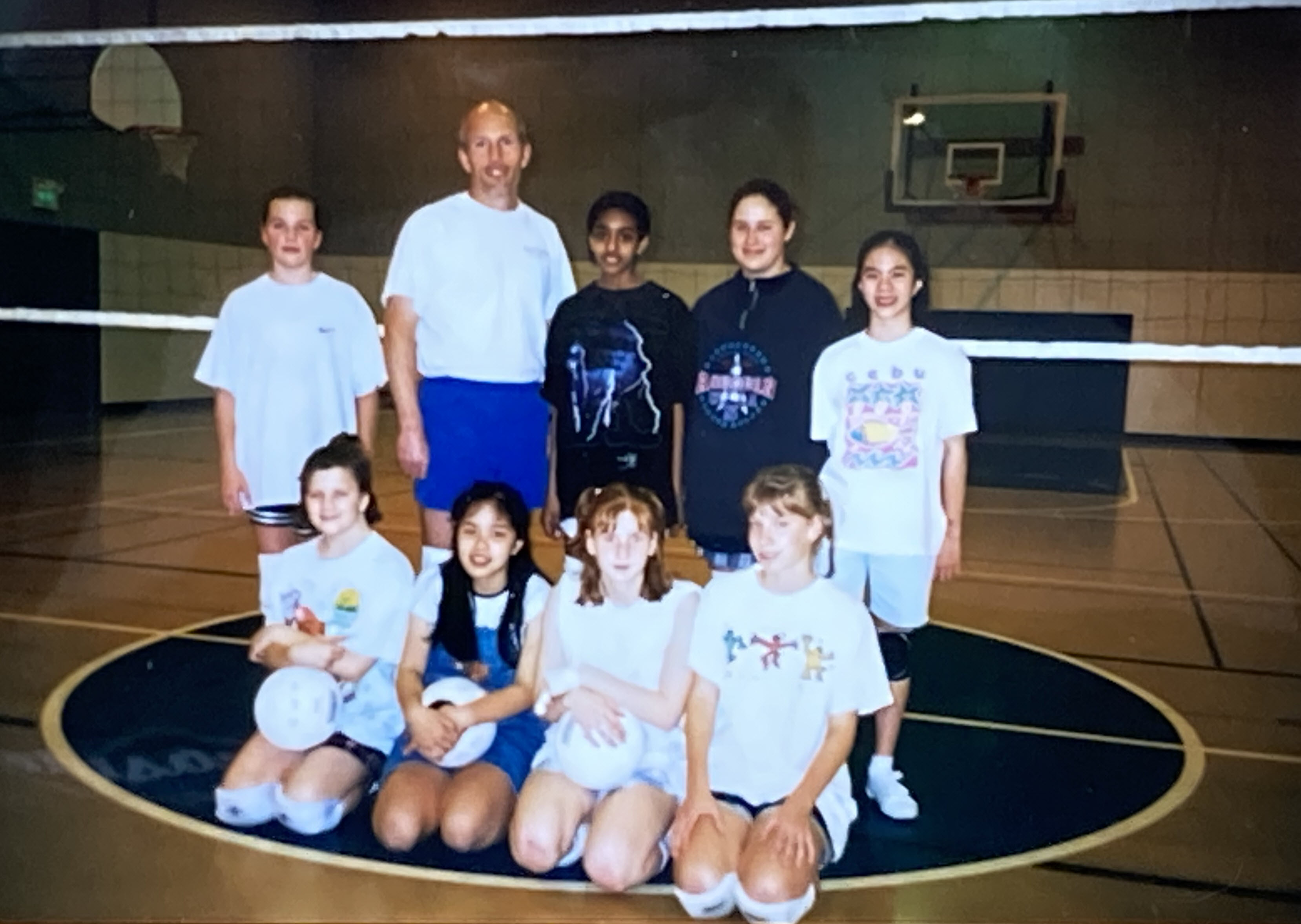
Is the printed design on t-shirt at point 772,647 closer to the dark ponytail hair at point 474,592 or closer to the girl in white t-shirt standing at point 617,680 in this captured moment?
the girl in white t-shirt standing at point 617,680

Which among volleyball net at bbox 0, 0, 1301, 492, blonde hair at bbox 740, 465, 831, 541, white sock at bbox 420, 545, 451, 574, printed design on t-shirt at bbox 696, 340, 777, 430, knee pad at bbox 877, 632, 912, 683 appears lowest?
knee pad at bbox 877, 632, 912, 683

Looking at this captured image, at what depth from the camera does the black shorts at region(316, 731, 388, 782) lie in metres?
1.54

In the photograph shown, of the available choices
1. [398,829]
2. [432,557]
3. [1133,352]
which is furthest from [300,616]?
[1133,352]

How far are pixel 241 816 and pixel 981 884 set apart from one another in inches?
36.6

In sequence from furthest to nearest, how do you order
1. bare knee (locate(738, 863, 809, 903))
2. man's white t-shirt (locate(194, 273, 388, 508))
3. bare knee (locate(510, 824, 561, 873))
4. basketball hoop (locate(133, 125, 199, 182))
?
basketball hoop (locate(133, 125, 199, 182)) < man's white t-shirt (locate(194, 273, 388, 508)) < bare knee (locate(510, 824, 561, 873)) < bare knee (locate(738, 863, 809, 903))

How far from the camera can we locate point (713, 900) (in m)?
1.30

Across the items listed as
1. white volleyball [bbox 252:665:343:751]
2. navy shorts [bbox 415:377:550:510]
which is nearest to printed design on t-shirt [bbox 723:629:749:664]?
navy shorts [bbox 415:377:550:510]

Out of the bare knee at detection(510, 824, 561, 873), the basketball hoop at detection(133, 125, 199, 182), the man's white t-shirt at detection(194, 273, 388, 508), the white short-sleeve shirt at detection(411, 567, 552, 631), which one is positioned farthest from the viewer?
the basketball hoop at detection(133, 125, 199, 182)

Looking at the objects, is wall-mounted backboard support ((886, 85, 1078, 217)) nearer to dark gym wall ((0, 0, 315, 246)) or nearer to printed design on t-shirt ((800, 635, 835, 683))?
printed design on t-shirt ((800, 635, 835, 683))

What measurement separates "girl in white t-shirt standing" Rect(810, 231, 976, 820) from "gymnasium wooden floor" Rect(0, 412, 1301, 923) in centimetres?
23

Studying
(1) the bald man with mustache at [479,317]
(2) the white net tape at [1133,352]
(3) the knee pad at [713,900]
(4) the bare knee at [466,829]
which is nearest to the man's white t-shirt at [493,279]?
(1) the bald man with mustache at [479,317]

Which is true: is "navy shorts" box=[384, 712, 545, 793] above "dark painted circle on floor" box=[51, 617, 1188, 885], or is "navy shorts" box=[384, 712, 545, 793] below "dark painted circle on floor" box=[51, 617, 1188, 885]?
above

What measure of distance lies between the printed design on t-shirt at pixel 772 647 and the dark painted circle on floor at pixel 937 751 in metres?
0.28

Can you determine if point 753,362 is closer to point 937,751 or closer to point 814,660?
point 814,660
